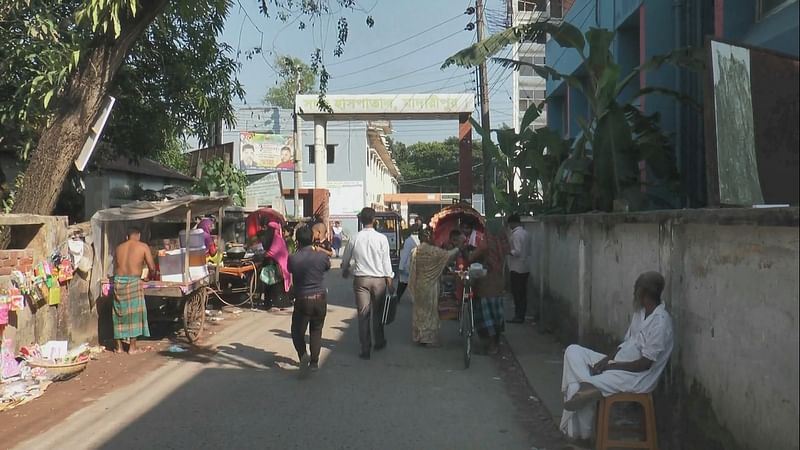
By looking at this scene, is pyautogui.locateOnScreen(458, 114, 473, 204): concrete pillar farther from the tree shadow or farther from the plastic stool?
the plastic stool

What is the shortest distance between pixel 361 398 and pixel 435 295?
9.55ft

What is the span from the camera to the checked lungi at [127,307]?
895 cm

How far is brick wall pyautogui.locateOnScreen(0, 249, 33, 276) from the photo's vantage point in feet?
23.4

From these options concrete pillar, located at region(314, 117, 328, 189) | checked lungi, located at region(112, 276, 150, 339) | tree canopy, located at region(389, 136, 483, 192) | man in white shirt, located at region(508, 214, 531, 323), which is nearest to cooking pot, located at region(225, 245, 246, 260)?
checked lungi, located at region(112, 276, 150, 339)

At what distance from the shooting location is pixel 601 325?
7551 mm

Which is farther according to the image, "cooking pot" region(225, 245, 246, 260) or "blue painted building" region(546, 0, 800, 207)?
"cooking pot" region(225, 245, 246, 260)

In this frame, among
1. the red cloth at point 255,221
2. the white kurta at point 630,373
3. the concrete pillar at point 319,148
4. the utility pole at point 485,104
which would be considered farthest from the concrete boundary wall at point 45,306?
the concrete pillar at point 319,148

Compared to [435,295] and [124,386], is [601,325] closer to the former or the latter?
[435,295]

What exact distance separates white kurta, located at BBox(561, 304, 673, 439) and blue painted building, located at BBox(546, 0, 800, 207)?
253 centimetres

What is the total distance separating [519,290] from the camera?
11672 millimetres

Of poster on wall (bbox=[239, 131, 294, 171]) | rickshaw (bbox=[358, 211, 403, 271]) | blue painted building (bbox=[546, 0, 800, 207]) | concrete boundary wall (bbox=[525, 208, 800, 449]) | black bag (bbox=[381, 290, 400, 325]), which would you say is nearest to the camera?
concrete boundary wall (bbox=[525, 208, 800, 449])

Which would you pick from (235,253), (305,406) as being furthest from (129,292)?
(235,253)

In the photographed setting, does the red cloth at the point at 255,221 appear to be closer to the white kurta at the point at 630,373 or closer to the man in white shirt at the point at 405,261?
the man in white shirt at the point at 405,261

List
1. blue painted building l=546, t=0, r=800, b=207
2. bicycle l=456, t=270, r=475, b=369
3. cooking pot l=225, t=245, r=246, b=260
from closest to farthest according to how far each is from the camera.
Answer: blue painted building l=546, t=0, r=800, b=207 < bicycle l=456, t=270, r=475, b=369 < cooking pot l=225, t=245, r=246, b=260
